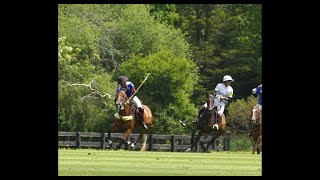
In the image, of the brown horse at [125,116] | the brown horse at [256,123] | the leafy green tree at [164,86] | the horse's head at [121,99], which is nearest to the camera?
the horse's head at [121,99]

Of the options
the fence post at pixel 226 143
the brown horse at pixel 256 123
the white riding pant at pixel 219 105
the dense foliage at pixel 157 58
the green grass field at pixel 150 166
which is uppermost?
the dense foliage at pixel 157 58

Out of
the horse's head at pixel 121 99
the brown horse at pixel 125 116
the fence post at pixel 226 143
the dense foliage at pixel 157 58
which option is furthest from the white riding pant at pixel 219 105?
the dense foliage at pixel 157 58

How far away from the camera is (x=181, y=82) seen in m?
52.9

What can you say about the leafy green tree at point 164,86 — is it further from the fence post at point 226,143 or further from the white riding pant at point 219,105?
the white riding pant at point 219,105

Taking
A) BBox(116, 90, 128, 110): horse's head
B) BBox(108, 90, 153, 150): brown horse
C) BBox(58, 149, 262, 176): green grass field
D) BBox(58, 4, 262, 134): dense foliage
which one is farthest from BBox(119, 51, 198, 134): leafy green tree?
BBox(58, 149, 262, 176): green grass field

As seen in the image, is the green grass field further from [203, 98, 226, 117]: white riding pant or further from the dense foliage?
the dense foliage

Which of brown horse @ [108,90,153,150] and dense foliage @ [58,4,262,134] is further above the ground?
dense foliage @ [58,4,262,134]

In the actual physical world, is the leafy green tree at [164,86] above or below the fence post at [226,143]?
above

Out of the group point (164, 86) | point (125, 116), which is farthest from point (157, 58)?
point (125, 116)

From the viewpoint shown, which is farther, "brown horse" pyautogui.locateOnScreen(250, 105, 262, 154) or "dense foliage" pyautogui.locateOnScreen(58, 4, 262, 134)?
"dense foliage" pyautogui.locateOnScreen(58, 4, 262, 134)

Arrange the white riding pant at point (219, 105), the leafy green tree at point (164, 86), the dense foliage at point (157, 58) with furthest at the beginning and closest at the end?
1. the dense foliage at point (157, 58)
2. the leafy green tree at point (164, 86)
3. the white riding pant at point (219, 105)
